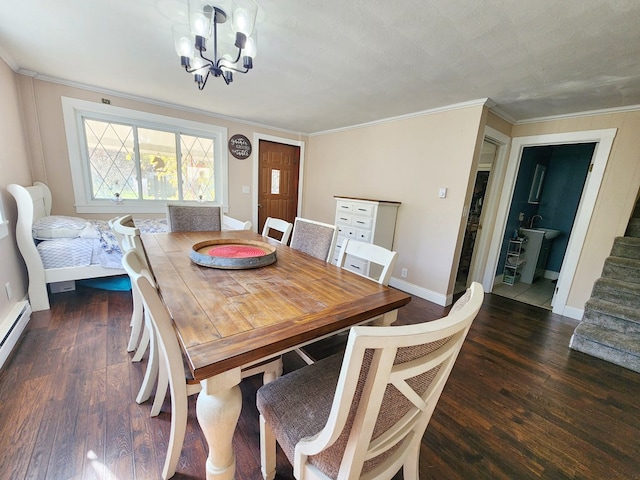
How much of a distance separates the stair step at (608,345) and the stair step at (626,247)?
86 cm

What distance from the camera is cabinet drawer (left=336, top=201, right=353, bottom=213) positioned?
3.35 meters

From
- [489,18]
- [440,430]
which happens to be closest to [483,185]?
[489,18]

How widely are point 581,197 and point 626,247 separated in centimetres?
73

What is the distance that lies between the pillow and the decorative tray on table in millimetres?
1697

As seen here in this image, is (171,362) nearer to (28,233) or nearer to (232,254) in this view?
(232,254)

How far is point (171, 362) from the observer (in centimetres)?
88

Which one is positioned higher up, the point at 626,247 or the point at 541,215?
the point at 541,215

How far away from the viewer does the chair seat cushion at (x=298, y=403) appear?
79 cm

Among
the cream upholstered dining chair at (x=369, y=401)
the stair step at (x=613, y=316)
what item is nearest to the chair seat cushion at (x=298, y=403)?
the cream upholstered dining chair at (x=369, y=401)

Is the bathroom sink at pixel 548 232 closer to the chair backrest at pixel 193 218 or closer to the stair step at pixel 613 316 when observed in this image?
the stair step at pixel 613 316

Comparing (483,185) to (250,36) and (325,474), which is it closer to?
(250,36)

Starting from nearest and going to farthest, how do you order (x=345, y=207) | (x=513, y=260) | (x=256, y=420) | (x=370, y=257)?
(x=256, y=420), (x=370, y=257), (x=345, y=207), (x=513, y=260)

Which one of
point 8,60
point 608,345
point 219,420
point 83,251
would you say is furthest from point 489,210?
point 8,60

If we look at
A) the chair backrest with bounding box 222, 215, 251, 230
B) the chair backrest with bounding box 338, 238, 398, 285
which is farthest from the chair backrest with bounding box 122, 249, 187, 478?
the chair backrest with bounding box 222, 215, 251, 230
